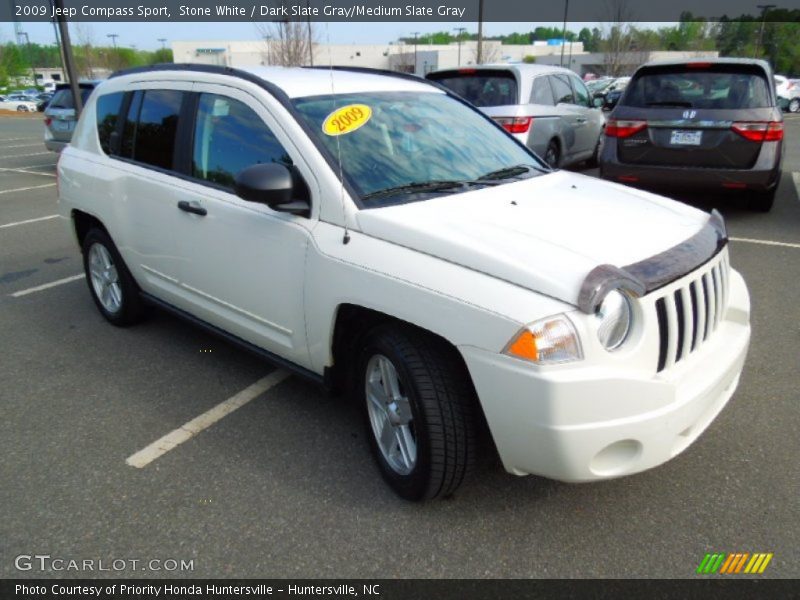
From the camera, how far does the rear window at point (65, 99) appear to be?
1281 cm

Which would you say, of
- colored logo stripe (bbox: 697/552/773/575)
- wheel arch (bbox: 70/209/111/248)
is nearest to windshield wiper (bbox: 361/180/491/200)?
colored logo stripe (bbox: 697/552/773/575)

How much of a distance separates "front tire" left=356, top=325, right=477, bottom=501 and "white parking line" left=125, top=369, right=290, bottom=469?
1.18 m

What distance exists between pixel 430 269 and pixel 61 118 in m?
12.7

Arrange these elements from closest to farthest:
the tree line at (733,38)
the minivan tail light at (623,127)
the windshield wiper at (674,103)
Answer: the windshield wiper at (674,103)
the minivan tail light at (623,127)
the tree line at (733,38)

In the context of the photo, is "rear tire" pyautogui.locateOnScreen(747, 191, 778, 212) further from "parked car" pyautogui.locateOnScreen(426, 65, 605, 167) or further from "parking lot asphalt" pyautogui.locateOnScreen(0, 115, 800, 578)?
"parking lot asphalt" pyautogui.locateOnScreen(0, 115, 800, 578)

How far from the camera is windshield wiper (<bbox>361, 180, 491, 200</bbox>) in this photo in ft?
9.68

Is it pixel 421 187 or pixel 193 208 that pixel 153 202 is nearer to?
pixel 193 208

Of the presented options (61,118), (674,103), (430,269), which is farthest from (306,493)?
(61,118)

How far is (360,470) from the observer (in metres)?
3.04

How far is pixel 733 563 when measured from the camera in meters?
2.41

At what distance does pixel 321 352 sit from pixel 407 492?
75 centimetres

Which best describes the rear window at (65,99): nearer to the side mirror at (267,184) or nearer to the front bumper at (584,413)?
the side mirror at (267,184)

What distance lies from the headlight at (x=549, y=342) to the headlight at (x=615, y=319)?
0.14 meters

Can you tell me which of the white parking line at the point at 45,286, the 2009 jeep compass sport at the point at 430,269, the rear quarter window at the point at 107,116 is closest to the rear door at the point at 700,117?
the 2009 jeep compass sport at the point at 430,269
